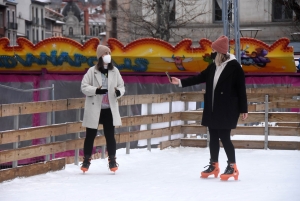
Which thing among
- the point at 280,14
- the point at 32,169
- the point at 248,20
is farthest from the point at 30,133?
the point at 280,14

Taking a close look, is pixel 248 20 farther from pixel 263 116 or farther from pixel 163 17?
pixel 263 116

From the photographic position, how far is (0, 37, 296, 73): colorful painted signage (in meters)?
21.6

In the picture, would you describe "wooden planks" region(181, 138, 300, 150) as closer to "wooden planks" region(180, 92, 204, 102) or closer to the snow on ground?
"wooden planks" region(180, 92, 204, 102)

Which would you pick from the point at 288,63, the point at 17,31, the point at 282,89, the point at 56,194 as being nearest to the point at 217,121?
the point at 56,194

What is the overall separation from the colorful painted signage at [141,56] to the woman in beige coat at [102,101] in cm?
1127

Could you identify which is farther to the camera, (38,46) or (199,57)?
(38,46)

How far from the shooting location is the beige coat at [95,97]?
10.3m

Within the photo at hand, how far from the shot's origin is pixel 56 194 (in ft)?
28.1

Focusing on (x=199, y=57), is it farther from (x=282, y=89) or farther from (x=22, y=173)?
(x=22, y=173)

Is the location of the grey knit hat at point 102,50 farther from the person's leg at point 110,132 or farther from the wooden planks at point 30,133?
the wooden planks at point 30,133

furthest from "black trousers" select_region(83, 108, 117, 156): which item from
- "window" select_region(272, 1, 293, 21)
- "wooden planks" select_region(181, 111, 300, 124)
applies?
"window" select_region(272, 1, 293, 21)

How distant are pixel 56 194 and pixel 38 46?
15368 mm

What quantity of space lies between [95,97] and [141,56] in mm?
12128

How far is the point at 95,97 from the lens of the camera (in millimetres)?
10367
